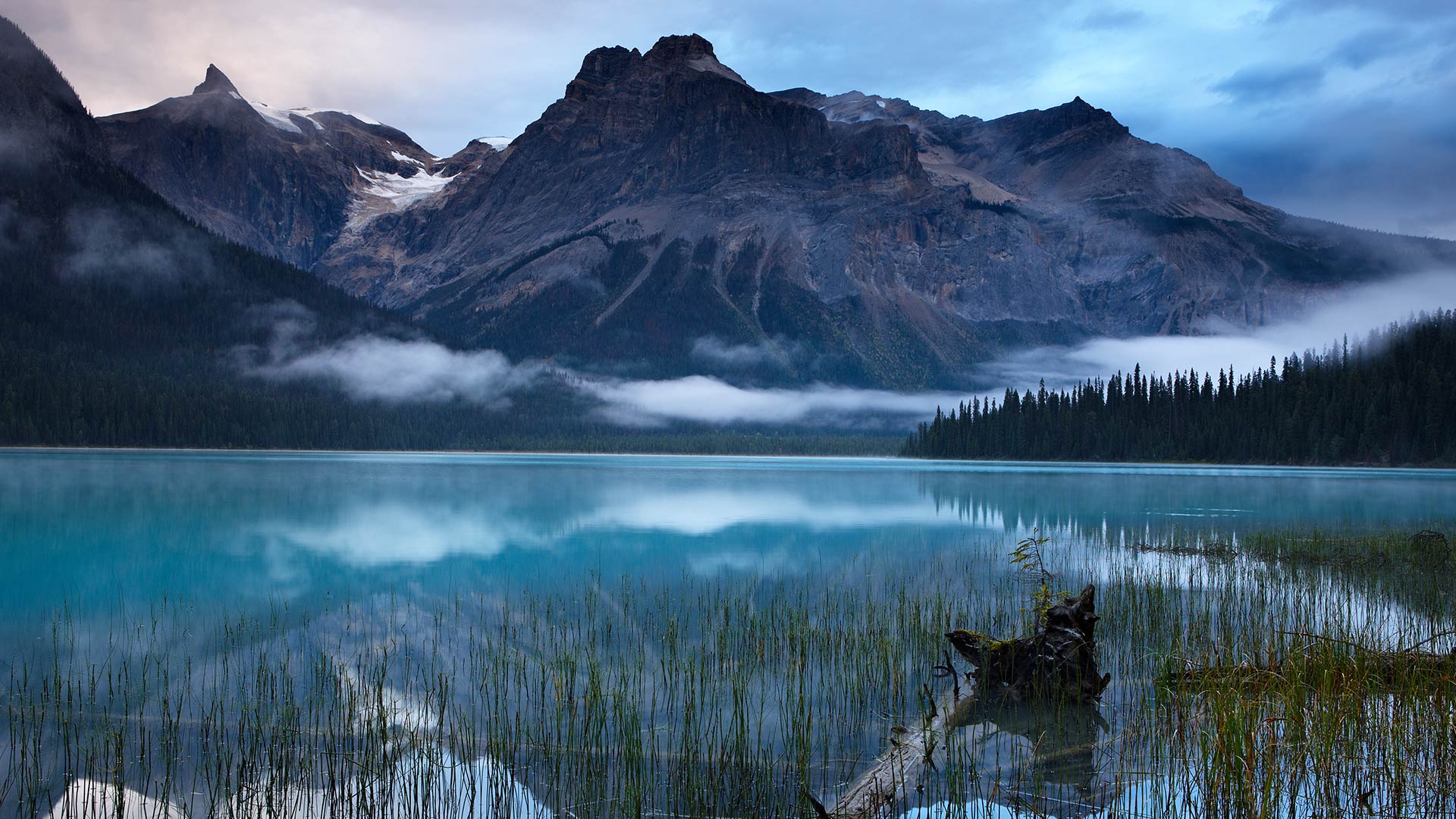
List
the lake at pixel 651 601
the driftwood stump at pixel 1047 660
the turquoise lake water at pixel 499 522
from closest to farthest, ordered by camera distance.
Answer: the lake at pixel 651 601, the driftwood stump at pixel 1047 660, the turquoise lake water at pixel 499 522

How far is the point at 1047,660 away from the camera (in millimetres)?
Result: 11328

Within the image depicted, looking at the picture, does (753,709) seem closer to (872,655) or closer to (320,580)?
(872,655)

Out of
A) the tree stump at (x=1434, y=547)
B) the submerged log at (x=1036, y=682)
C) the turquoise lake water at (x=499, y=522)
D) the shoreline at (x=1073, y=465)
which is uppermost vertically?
the submerged log at (x=1036, y=682)

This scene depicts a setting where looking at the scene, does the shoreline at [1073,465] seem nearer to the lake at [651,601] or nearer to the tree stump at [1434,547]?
the lake at [651,601]

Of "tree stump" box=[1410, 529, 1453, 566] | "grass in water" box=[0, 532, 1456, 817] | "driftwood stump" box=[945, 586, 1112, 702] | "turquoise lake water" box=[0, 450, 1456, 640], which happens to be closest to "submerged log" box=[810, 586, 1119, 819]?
"driftwood stump" box=[945, 586, 1112, 702]

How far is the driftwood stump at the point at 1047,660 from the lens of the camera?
11117 millimetres

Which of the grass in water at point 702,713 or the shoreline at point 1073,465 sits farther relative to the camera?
the shoreline at point 1073,465

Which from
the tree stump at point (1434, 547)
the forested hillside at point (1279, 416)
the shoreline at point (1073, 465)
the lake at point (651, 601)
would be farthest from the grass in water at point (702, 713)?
the forested hillside at point (1279, 416)

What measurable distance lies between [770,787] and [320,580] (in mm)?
18588

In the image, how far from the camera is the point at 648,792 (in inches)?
343

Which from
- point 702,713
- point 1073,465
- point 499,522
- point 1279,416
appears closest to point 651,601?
point 702,713

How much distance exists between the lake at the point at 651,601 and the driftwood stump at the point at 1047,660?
0.51 m

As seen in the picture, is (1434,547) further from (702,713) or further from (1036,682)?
(702,713)

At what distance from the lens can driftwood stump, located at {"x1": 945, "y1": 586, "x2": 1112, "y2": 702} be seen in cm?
1112
